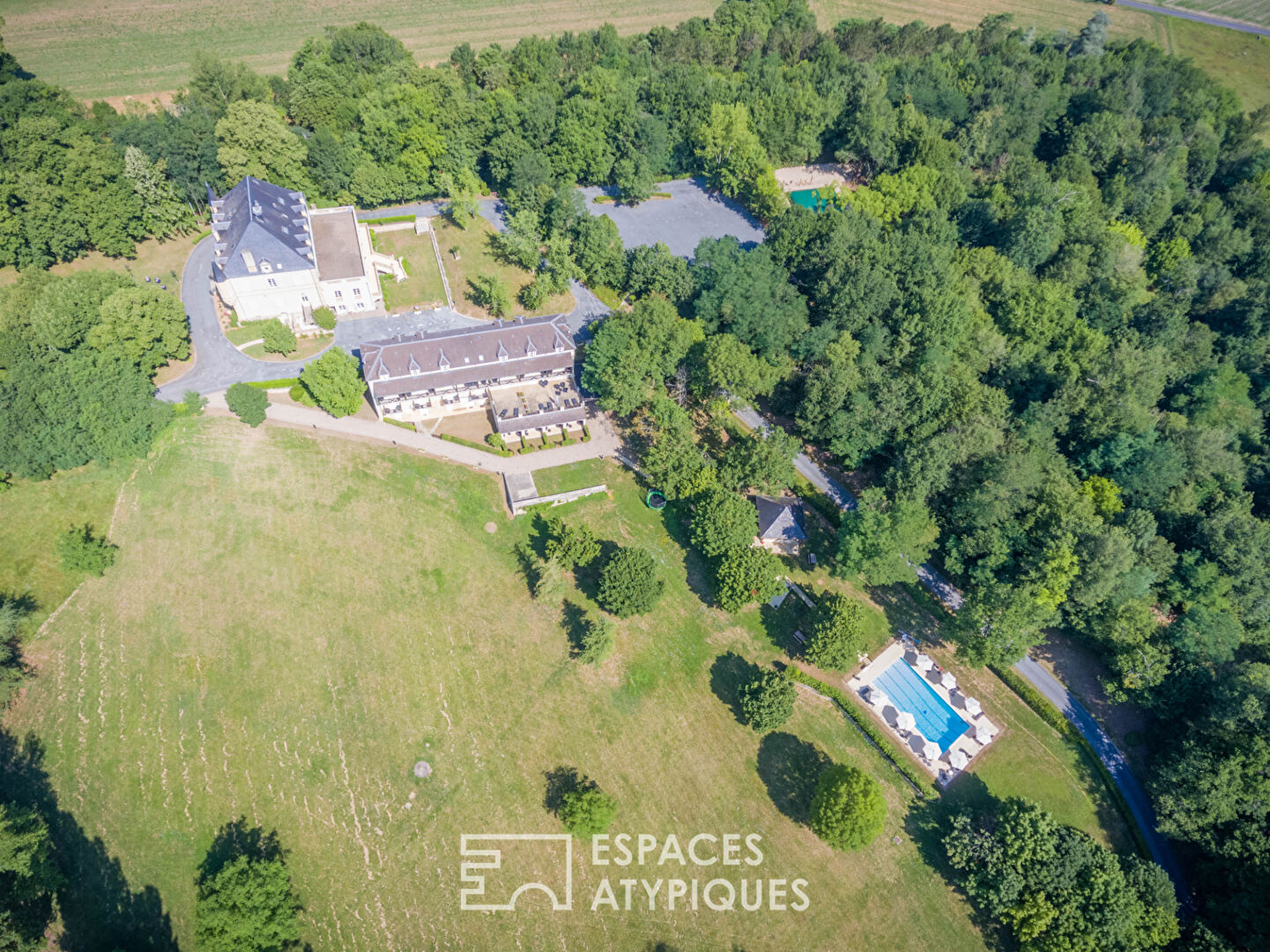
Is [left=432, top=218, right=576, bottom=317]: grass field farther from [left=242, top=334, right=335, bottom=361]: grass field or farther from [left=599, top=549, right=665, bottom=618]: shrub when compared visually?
[left=599, top=549, right=665, bottom=618]: shrub

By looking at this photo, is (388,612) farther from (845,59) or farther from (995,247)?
(845,59)

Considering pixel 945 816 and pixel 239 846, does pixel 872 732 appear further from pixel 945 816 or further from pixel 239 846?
pixel 239 846

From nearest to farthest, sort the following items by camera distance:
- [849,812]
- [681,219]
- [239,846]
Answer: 1. [849,812]
2. [239,846]
3. [681,219]

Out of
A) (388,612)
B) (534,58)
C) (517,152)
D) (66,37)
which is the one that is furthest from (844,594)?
(66,37)

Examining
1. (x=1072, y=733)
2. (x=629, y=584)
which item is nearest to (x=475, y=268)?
(x=629, y=584)

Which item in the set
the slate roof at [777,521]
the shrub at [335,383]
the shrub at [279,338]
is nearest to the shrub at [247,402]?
the shrub at [335,383]
